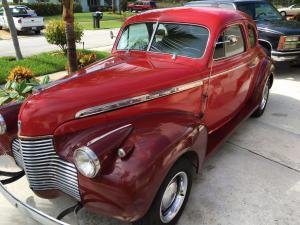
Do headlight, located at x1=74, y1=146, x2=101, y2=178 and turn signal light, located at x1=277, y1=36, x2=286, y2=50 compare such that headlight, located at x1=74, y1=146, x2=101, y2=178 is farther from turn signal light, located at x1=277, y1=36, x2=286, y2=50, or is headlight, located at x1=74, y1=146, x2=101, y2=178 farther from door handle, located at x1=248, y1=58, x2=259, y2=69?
turn signal light, located at x1=277, y1=36, x2=286, y2=50

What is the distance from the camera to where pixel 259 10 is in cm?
1041

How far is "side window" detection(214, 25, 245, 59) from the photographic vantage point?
4.66 meters

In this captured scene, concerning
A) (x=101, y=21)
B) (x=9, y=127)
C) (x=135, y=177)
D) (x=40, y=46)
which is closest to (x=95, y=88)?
(x=9, y=127)

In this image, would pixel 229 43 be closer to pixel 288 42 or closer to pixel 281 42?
pixel 281 42

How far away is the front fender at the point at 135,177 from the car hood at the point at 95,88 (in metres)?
0.51

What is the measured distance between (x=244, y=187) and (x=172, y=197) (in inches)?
44.9

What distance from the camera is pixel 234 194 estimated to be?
427 centimetres

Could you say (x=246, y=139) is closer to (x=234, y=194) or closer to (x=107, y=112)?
(x=234, y=194)

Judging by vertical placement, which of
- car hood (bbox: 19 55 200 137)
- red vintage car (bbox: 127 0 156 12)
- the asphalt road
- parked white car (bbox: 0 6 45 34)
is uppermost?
car hood (bbox: 19 55 200 137)

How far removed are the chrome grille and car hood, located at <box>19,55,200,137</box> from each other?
104 mm

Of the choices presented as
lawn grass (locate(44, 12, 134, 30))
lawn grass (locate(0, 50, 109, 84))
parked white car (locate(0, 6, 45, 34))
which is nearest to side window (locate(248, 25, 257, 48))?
lawn grass (locate(0, 50, 109, 84))

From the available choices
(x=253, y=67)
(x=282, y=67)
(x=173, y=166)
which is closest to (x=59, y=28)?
(x=282, y=67)

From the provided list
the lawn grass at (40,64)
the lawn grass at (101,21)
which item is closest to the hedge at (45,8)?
the lawn grass at (101,21)

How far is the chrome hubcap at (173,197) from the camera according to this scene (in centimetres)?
353
